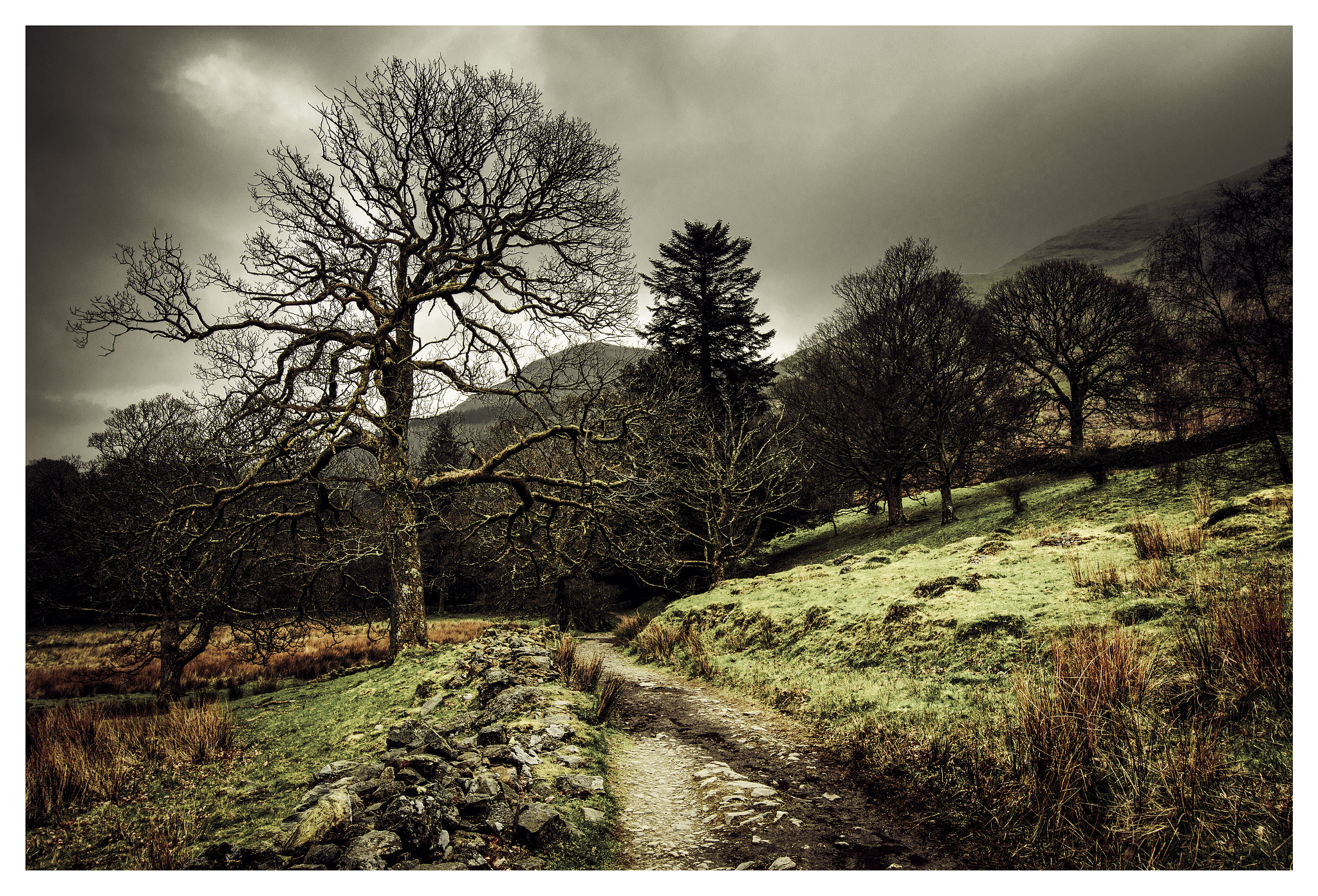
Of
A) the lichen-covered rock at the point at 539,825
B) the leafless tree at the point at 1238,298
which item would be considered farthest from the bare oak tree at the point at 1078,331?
the lichen-covered rock at the point at 539,825

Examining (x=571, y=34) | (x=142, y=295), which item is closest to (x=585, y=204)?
(x=571, y=34)

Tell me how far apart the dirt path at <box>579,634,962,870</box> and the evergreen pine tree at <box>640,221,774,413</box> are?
61.1ft

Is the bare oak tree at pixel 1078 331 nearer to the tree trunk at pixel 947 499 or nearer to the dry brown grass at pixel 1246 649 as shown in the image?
the tree trunk at pixel 947 499

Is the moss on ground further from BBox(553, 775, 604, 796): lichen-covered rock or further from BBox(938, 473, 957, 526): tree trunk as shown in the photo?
BBox(938, 473, 957, 526): tree trunk

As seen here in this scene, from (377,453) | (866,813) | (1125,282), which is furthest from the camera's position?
(1125,282)

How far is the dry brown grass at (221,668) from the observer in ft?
42.7

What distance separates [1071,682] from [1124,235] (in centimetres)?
4559

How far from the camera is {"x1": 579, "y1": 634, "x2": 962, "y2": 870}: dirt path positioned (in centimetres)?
320

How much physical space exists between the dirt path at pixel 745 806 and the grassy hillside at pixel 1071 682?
39cm

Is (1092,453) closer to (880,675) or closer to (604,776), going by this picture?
(880,675)

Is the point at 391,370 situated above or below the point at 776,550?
above

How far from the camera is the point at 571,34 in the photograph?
5473mm

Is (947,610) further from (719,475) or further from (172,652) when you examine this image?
(172,652)

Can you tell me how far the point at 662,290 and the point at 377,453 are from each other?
18.2 m
